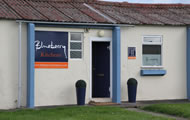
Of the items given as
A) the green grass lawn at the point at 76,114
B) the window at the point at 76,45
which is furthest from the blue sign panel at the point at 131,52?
the green grass lawn at the point at 76,114

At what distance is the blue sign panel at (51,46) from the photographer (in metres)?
15.8

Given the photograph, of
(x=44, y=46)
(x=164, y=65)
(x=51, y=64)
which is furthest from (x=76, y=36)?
(x=164, y=65)

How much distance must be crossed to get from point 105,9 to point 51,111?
22.0 ft

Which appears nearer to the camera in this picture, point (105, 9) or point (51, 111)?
point (51, 111)

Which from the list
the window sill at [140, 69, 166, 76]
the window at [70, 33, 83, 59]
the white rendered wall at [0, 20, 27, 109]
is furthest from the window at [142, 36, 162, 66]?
the white rendered wall at [0, 20, 27, 109]

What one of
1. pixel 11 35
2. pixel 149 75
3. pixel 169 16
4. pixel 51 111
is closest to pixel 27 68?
pixel 11 35

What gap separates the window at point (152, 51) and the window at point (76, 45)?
2.89 m

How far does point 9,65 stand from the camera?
15.2 m

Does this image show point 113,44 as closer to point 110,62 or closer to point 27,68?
point 110,62

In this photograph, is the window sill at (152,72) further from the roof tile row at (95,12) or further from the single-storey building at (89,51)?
the roof tile row at (95,12)

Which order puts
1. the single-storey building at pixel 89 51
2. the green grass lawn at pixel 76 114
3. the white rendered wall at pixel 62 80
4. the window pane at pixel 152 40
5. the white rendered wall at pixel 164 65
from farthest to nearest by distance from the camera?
the window pane at pixel 152 40
the white rendered wall at pixel 164 65
the white rendered wall at pixel 62 80
the single-storey building at pixel 89 51
the green grass lawn at pixel 76 114

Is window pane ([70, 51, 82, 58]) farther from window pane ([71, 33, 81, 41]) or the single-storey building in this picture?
window pane ([71, 33, 81, 41])

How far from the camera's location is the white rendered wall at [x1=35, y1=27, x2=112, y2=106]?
15703 mm

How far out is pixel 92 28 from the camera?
16734 mm
